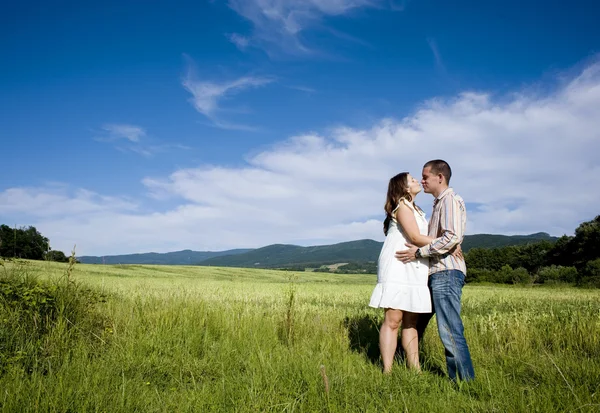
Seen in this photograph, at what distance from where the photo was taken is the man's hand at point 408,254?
14.2ft

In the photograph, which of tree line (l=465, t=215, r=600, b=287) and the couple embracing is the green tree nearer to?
the couple embracing

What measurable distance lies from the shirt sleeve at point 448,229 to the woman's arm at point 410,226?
130 mm

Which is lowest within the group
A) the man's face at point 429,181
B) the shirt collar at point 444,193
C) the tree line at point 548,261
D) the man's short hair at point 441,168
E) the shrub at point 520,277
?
the shrub at point 520,277

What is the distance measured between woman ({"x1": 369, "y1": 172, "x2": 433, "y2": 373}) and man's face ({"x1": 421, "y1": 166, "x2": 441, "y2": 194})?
4.3 inches

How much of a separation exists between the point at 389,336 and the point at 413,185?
6.00ft

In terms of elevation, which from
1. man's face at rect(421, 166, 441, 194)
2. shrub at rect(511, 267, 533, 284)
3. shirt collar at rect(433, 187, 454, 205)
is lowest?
shrub at rect(511, 267, 533, 284)

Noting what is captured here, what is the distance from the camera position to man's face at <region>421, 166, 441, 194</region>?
14.7ft

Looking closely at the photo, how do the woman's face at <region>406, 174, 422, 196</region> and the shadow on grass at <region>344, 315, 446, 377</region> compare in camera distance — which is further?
the shadow on grass at <region>344, 315, 446, 377</region>

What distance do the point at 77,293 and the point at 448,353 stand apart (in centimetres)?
525

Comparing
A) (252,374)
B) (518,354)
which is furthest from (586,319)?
(252,374)

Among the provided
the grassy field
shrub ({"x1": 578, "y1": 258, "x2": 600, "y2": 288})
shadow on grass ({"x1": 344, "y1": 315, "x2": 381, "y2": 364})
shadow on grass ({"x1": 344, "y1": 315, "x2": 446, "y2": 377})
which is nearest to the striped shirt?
the grassy field

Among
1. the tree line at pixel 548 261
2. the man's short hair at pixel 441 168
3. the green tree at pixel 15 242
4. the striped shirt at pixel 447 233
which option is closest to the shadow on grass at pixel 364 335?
the striped shirt at pixel 447 233

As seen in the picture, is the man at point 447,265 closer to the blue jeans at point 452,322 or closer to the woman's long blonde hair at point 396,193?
the blue jeans at point 452,322

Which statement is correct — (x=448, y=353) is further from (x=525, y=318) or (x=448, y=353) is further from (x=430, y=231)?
(x=525, y=318)
